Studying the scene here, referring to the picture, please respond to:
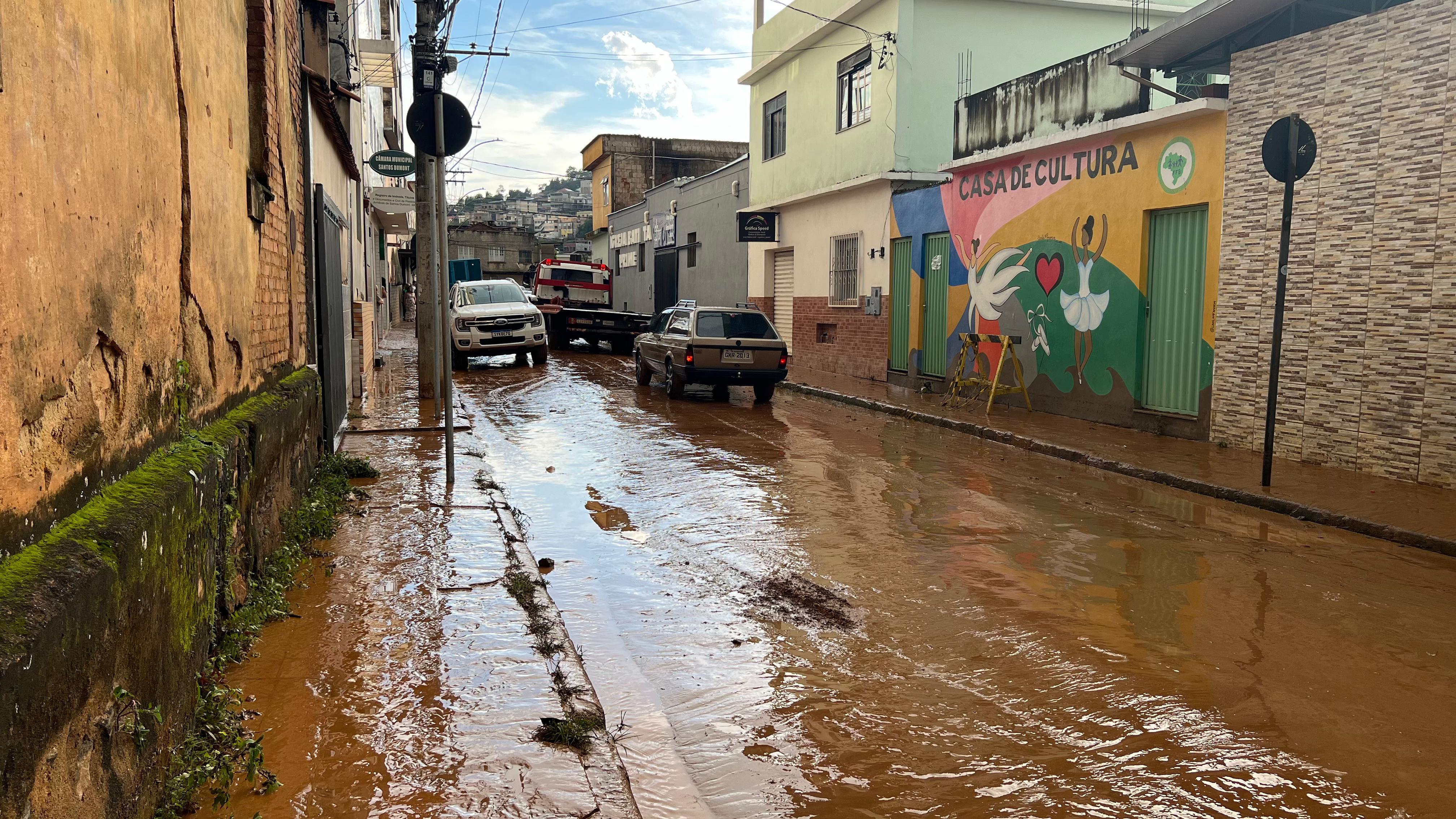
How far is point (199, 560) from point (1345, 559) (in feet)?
22.3

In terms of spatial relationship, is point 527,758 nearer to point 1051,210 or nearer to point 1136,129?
point 1136,129

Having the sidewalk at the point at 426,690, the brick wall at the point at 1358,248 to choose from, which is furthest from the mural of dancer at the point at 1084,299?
the sidewalk at the point at 426,690

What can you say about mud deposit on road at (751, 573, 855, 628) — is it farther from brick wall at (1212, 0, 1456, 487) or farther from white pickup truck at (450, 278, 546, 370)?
white pickup truck at (450, 278, 546, 370)

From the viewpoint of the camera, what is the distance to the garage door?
25.9 metres

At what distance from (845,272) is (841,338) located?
1.46 m

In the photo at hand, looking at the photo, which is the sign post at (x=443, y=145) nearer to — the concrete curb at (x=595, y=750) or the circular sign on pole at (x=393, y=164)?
the concrete curb at (x=595, y=750)

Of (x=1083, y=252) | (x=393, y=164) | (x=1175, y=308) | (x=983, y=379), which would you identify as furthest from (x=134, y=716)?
(x=983, y=379)

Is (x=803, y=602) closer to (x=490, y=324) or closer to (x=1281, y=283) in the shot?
(x=1281, y=283)

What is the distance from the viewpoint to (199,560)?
12.2 ft

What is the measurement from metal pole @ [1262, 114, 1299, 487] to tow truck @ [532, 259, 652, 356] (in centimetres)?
1727

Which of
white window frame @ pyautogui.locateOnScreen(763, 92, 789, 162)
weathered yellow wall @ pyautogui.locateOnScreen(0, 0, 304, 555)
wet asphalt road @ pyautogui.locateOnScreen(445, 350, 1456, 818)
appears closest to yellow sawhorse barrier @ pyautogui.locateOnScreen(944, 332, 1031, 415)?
wet asphalt road @ pyautogui.locateOnScreen(445, 350, 1456, 818)

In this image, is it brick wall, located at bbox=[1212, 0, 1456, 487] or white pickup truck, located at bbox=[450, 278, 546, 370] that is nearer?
brick wall, located at bbox=[1212, 0, 1456, 487]

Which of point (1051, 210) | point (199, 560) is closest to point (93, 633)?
point (199, 560)

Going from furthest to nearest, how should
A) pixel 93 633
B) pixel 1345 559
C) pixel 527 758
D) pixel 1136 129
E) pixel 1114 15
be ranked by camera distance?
1. pixel 1114 15
2. pixel 1136 129
3. pixel 1345 559
4. pixel 527 758
5. pixel 93 633
